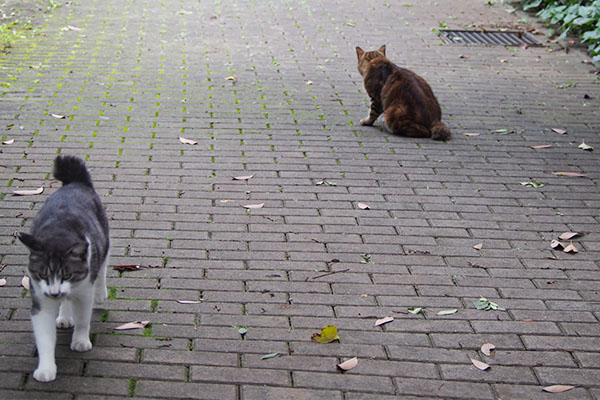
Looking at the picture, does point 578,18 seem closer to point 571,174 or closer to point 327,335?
point 571,174

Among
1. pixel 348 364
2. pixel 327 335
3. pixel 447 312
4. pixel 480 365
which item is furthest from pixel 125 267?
pixel 480 365

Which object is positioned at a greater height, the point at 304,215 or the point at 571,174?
the point at 571,174

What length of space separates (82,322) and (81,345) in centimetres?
14

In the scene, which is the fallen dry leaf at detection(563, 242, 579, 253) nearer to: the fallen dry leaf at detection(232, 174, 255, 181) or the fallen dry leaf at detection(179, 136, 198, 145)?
the fallen dry leaf at detection(232, 174, 255, 181)

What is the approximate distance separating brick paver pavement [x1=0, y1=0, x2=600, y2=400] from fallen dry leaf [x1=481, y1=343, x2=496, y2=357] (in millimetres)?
46

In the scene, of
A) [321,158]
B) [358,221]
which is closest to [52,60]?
[321,158]

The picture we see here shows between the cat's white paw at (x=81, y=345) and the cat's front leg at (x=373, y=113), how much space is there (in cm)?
476

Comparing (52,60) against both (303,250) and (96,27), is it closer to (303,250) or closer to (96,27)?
(96,27)

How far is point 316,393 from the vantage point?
3.75 meters

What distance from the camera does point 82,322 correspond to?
3914mm

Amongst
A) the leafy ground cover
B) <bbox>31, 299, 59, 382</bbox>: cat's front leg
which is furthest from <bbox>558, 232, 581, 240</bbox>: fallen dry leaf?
the leafy ground cover

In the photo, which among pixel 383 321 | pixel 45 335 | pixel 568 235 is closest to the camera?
pixel 45 335

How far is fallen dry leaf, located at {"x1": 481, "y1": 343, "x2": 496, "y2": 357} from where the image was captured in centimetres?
418

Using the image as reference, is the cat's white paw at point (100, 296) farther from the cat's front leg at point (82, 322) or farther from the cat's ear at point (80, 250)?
the cat's ear at point (80, 250)
